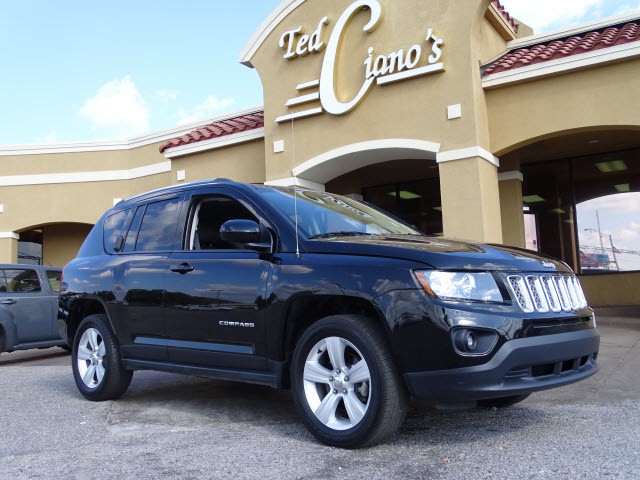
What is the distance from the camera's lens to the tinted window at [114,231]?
6.21 metres

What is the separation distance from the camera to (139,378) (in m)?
7.60

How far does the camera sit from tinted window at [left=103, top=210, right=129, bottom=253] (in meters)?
6.21

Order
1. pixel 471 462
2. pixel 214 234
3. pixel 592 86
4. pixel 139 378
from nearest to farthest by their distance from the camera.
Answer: pixel 471 462
pixel 214 234
pixel 139 378
pixel 592 86

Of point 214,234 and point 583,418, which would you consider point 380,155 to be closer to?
point 214,234

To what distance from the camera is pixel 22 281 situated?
1059 cm

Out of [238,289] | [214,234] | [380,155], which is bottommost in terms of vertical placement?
[238,289]

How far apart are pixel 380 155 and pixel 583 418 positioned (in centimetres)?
785

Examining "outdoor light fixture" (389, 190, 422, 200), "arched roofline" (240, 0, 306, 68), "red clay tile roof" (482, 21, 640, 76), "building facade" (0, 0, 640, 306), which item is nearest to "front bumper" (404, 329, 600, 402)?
"building facade" (0, 0, 640, 306)

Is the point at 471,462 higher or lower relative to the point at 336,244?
lower

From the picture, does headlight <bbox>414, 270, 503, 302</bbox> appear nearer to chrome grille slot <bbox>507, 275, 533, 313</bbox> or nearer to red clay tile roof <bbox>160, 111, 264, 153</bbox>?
chrome grille slot <bbox>507, 275, 533, 313</bbox>

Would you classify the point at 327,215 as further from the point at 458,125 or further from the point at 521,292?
the point at 458,125

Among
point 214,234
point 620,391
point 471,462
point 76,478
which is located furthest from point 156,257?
point 620,391

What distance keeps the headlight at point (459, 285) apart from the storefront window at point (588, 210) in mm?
10791

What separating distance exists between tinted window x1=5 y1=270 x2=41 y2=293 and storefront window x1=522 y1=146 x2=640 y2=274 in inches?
392
